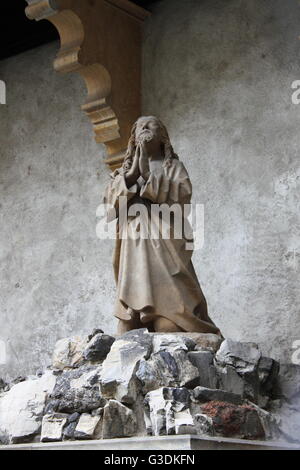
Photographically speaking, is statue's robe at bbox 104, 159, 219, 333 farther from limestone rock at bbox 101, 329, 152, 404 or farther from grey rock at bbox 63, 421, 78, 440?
grey rock at bbox 63, 421, 78, 440

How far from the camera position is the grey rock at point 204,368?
290 inches

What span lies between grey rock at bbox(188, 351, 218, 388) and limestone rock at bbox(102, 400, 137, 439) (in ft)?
1.76

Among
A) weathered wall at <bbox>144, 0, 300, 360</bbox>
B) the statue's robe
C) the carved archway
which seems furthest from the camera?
the carved archway

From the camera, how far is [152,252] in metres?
7.92

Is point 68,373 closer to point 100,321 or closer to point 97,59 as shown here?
point 100,321

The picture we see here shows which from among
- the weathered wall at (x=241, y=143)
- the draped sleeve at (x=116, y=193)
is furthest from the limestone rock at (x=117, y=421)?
the weathered wall at (x=241, y=143)

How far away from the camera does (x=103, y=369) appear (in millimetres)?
7402

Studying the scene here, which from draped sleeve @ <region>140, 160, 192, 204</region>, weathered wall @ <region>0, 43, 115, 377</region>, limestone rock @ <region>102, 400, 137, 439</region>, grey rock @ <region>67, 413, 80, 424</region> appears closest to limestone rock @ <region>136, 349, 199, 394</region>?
limestone rock @ <region>102, 400, 137, 439</region>

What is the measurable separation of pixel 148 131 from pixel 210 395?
77.9 inches

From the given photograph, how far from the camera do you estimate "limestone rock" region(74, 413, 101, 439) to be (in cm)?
704

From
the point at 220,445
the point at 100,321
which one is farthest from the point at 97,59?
the point at 220,445

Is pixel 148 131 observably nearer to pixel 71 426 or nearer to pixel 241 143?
pixel 241 143

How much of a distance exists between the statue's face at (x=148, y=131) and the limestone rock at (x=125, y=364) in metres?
1.37

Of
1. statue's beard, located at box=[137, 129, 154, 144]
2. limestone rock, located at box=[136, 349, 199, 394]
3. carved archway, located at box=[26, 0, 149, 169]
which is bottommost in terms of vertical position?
limestone rock, located at box=[136, 349, 199, 394]
